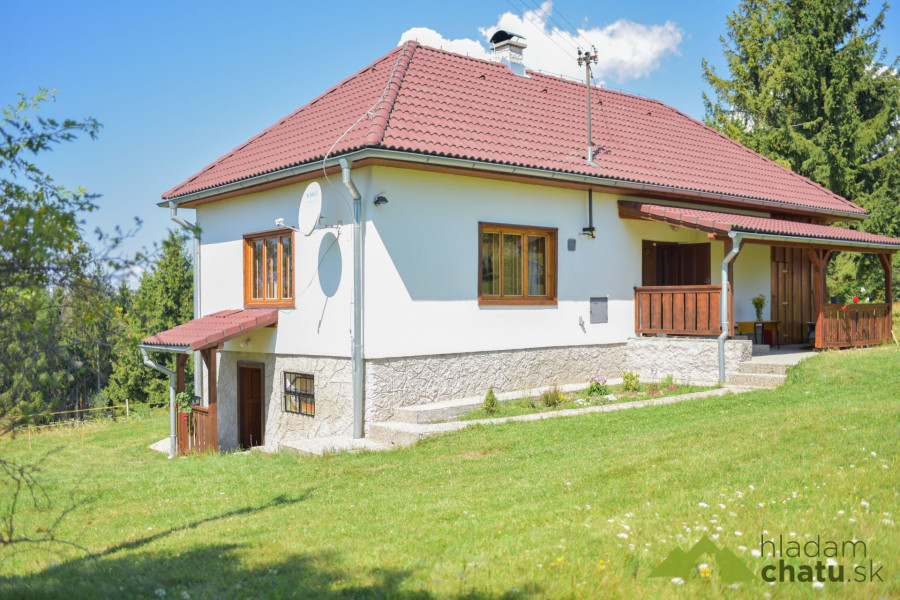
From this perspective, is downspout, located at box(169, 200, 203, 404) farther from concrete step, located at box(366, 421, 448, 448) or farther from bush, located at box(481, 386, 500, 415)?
bush, located at box(481, 386, 500, 415)

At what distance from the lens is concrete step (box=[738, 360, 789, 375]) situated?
Result: 45.1 ft

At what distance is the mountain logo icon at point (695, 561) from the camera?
4.71 meters

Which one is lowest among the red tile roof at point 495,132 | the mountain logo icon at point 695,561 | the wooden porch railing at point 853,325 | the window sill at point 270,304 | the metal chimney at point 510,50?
the mountain logo icon at point 695,561

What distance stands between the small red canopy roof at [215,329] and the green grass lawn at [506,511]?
231 centimetres

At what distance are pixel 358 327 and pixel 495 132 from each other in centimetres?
451

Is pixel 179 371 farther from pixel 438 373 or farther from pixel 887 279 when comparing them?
pixel 887 279

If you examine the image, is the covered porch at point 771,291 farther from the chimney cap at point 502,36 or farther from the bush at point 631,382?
the chimney cap at point 502,36

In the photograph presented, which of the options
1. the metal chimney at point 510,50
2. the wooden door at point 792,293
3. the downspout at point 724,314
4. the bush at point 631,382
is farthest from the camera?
the wooden door at point 792,293

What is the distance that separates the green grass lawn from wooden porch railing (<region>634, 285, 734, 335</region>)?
3.09 meters

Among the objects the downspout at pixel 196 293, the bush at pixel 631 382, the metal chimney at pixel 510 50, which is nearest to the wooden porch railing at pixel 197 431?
the downspout at pixel 196 293

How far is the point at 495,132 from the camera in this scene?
45.8 feet

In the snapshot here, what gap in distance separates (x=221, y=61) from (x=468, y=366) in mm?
8359

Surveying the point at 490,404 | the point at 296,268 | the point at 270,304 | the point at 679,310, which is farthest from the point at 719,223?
the point at 270,304

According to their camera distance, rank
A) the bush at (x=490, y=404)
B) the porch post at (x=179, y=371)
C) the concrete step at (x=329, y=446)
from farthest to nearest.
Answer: the porch post at (x=179, y=371), the bush at (x=490, y=404), the concrete step at (x=329, y=446)
